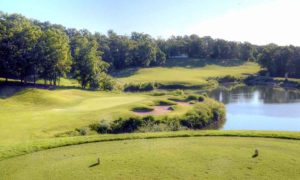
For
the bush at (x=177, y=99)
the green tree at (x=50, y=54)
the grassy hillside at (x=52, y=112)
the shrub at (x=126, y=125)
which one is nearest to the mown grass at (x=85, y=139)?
the grassy hillside at (x=52, y=112)

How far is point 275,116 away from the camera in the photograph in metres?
48.7

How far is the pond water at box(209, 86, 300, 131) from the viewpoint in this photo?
4184cm

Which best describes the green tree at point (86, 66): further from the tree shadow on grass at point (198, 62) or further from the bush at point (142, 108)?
the tree shadow on grass at point (198, 62)

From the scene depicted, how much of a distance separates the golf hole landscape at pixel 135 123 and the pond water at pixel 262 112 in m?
0.14

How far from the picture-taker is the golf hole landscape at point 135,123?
15047mm

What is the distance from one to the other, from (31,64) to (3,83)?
5732 mm

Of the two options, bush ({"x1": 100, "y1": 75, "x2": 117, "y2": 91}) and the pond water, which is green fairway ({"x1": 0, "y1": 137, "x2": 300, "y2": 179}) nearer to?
the pond water

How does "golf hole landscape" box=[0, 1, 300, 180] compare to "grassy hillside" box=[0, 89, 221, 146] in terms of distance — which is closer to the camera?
"golf hole landscape" box=[0, 1, 300, 180]

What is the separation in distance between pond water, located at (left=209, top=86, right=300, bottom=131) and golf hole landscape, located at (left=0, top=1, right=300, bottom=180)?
5.4 inches

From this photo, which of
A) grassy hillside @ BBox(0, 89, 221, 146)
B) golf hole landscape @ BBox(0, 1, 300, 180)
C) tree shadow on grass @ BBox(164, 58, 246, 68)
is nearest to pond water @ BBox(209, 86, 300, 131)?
golf hole landscape @ BBox(0, 1, 300, 180)

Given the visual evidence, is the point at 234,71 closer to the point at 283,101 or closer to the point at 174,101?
the point at 283,101

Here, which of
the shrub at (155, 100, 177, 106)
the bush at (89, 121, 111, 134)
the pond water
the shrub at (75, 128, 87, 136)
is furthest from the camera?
the shrub at (155, 100, 177, 106)

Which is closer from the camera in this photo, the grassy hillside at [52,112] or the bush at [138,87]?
the grassy hillside at [52,112]

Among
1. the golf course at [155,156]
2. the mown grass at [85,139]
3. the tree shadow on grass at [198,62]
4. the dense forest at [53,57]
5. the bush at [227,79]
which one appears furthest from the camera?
the tree shadow on grass at [198,62]
